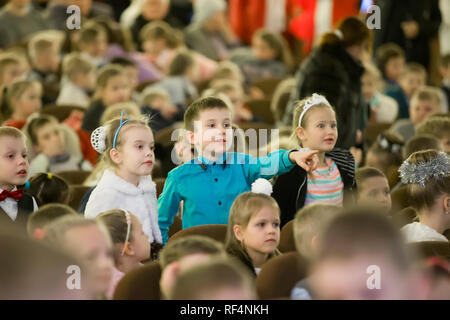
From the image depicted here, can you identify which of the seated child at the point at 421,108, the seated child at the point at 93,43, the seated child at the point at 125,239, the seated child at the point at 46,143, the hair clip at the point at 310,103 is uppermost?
the seated child at the point at 93,43

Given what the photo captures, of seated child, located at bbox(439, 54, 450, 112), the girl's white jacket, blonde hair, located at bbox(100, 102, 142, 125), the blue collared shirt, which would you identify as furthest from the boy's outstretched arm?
seated child, located at bbox(439, 54, 450, 112)

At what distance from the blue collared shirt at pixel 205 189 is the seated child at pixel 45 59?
3892 millimetres

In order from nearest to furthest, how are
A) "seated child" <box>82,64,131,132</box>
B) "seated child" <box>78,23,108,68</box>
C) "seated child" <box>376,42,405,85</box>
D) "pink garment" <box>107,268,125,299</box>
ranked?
"pink garment" <box>107,268,125,299</box>
"seated child" <box>82,64,131,132</box>
"seated child" <box>78,23,108,68</box>
"seated child" <box>376,42,405,85</box>

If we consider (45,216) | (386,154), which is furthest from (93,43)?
(45,216)

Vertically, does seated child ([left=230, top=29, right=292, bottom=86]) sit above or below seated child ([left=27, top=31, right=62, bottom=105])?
above

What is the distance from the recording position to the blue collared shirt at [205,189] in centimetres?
379

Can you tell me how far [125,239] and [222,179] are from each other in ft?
2.76

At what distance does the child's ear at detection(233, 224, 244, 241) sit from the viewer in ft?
10.5

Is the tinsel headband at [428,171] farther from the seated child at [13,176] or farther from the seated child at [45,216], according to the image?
the seated child at [13,176]

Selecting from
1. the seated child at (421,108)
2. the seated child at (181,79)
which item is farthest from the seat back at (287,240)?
the seated child at (181,79)

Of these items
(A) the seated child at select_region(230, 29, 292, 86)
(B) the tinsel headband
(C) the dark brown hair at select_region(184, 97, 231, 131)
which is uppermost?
(A) the seated child at select_region(230, 29, 292, 86)

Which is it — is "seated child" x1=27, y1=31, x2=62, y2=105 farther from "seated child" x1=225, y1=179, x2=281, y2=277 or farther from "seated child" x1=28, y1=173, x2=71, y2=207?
"seated child" x1=225, y1=179, x2=281, y2=277

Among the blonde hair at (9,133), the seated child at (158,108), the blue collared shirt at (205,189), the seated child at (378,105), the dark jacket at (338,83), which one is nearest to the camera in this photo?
the blonde hair at (9,133)
